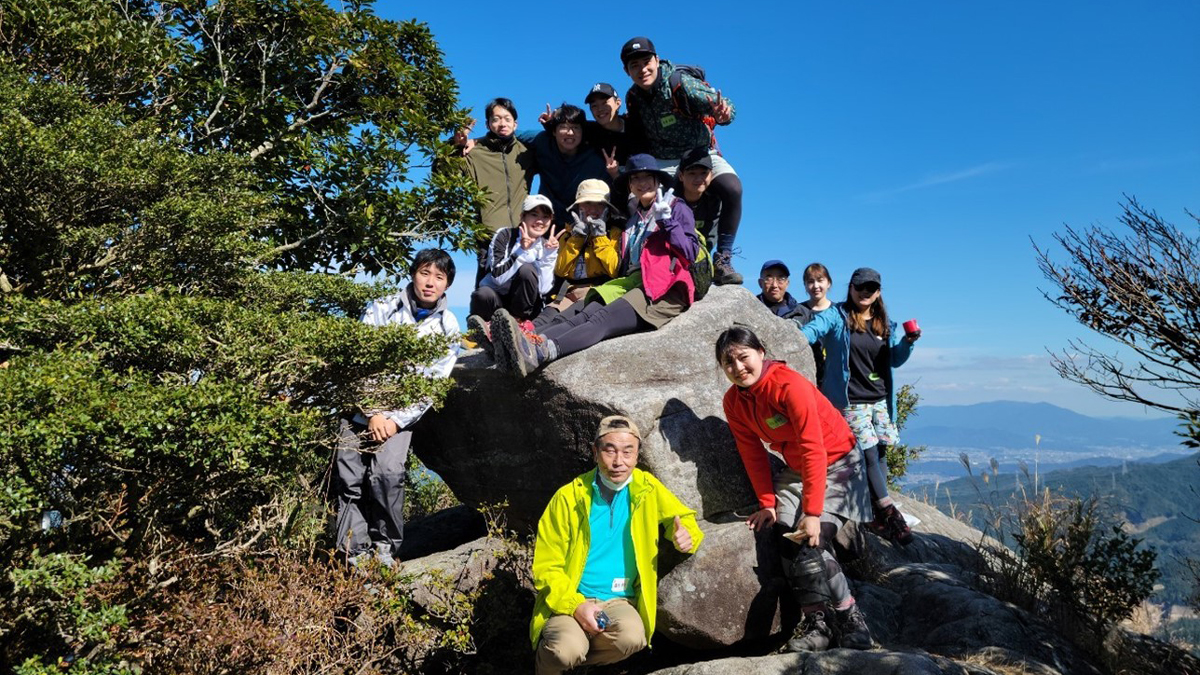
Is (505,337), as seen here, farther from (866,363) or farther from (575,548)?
(866,363)

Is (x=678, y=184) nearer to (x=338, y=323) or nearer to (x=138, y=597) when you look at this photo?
(x=338, y=323)

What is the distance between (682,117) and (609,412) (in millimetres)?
4204

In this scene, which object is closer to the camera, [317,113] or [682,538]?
[682,538]

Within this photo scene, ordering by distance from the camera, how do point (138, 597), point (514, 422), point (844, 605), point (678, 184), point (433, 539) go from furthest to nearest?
point (433, 539), point (678, 184), point (514, 422), point (844, 605), point (138, 597)

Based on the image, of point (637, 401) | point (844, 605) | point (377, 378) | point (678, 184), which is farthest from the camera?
point (678, 184)

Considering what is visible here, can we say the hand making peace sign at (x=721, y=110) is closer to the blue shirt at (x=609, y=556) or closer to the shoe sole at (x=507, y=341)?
the shoe sole at (x=507, y=341)

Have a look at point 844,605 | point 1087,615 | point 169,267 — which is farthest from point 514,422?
point 1087,615

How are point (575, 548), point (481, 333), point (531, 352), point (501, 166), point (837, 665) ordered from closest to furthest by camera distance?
1. point (837, 665)
2. point (575, 548)
3. point (531, 352)
4. point (481, 333)
5. point (501, 166)

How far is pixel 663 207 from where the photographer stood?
23.0 ft

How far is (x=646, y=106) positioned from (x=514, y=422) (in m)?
4.39

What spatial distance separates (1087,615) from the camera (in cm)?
727

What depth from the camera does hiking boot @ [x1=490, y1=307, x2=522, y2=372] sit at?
19.6 ft

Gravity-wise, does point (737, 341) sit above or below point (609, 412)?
above

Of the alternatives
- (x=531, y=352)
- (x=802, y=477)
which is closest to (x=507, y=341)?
(x=531, y=352)
